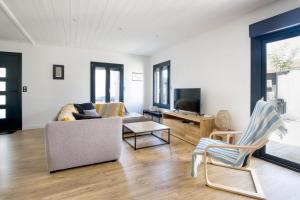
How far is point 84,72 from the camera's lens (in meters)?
5.32

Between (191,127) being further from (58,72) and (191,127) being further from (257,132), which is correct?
(58,72)

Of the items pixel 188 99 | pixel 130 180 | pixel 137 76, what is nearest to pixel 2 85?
pixel 137 76

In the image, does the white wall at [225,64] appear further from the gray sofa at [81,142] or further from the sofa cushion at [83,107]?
the sofa cushion at [83,107]

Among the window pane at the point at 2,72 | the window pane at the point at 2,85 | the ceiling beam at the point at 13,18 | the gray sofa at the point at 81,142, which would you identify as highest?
the ceiling beam at the point at 13,18

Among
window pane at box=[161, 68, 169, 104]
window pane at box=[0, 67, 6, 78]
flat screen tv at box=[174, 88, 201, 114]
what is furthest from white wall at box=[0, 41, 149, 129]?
flat screen tv at box=[174, 88, 201, 114]

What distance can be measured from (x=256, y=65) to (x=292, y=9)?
819 mm

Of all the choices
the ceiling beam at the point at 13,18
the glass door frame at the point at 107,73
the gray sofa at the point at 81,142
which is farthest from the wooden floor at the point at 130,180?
the glass door frame at the point at 107,73

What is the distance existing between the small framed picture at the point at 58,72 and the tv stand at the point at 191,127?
3335 millimetres

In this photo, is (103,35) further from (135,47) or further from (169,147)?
(169,147)

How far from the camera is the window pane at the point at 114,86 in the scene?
18.9 ft

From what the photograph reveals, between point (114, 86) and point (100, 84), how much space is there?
1.56 feet

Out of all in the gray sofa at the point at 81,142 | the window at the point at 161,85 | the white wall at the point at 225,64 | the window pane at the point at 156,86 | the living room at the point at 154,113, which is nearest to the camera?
the living room at the point at 154,113

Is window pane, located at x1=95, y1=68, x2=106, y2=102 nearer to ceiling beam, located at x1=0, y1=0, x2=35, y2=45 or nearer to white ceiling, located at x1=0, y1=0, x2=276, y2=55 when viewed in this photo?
white ceiling, located at x1=0, y1=0, x2=276, y2=55

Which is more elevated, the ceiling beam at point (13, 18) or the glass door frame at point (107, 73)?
the ceiling beam at point (13, 18)
